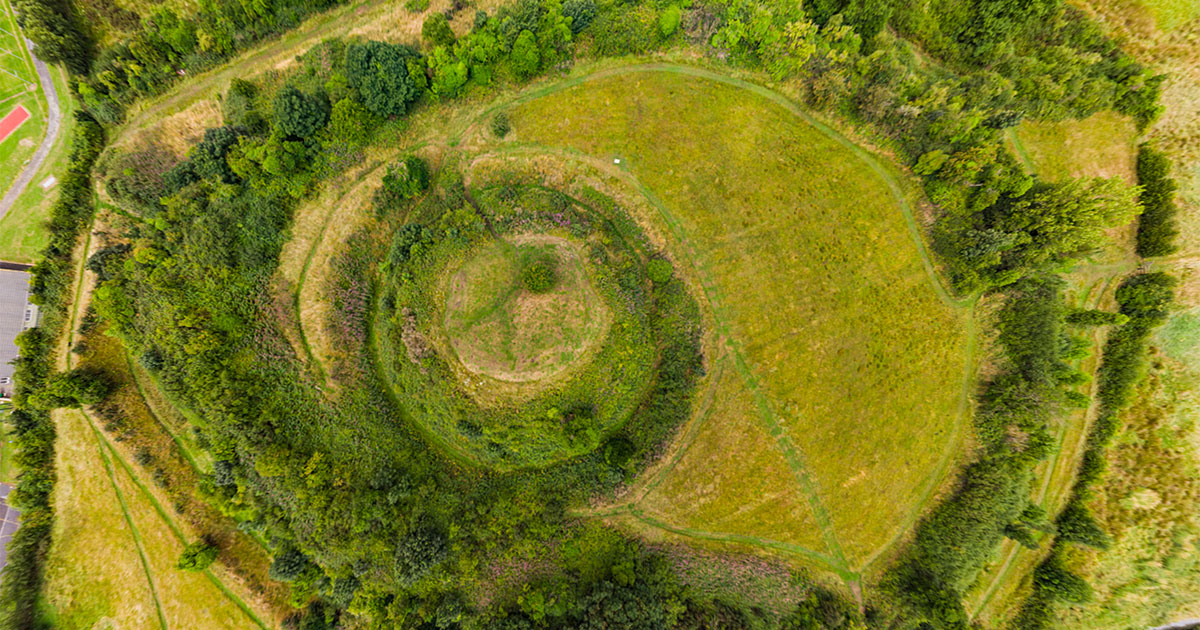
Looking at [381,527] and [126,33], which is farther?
[126,33]

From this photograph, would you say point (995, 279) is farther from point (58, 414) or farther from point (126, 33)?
point (58, 414)

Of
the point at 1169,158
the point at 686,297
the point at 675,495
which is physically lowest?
the point at 675,495

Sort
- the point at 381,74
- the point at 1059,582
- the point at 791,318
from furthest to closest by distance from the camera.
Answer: the point at 791,318
the point at 1059,582
the point at 381,74

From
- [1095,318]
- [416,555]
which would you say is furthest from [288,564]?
[1095,318]

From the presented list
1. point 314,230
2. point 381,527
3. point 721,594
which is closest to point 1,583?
point 381,527

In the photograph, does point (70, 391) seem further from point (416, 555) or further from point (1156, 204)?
point (1156, 204)

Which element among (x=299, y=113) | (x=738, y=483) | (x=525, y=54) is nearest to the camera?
(x=299, y=113)
